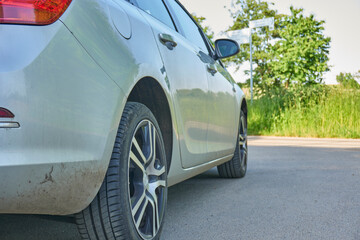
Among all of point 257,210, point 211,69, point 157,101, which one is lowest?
point 257,210

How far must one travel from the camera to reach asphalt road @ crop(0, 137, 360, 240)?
106 inches

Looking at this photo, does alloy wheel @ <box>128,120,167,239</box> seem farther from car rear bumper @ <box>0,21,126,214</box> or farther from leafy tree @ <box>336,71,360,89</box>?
leafy tree @ <box>336,71,360,89</box>

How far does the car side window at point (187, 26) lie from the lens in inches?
140

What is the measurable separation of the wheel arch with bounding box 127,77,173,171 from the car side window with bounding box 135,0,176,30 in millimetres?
539

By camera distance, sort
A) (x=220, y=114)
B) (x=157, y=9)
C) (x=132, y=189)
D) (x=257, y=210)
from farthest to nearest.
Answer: (x=220, y=114), (x=257, y=210), (x=157, y=9), (x=132, y=189)

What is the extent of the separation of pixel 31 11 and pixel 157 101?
40.4 inches

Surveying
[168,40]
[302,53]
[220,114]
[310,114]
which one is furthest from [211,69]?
[302,53]

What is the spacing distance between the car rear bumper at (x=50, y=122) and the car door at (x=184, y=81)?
830 mm

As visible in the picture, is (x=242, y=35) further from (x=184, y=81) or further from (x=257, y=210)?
(x=184, y=81)

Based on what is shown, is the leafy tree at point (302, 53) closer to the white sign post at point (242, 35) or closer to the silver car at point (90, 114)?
the white sign post at point (242, 35)

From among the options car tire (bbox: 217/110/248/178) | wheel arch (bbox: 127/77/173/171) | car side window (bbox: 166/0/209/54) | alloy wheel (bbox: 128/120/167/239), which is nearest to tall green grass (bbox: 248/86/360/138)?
car tire (bbox: 217/110/248/178)

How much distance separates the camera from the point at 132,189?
2230 millimetres

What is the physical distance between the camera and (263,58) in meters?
35.0

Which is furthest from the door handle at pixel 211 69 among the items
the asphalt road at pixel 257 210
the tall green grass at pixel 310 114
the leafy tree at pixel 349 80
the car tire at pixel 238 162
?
the leafy tree at pixel 349 80
